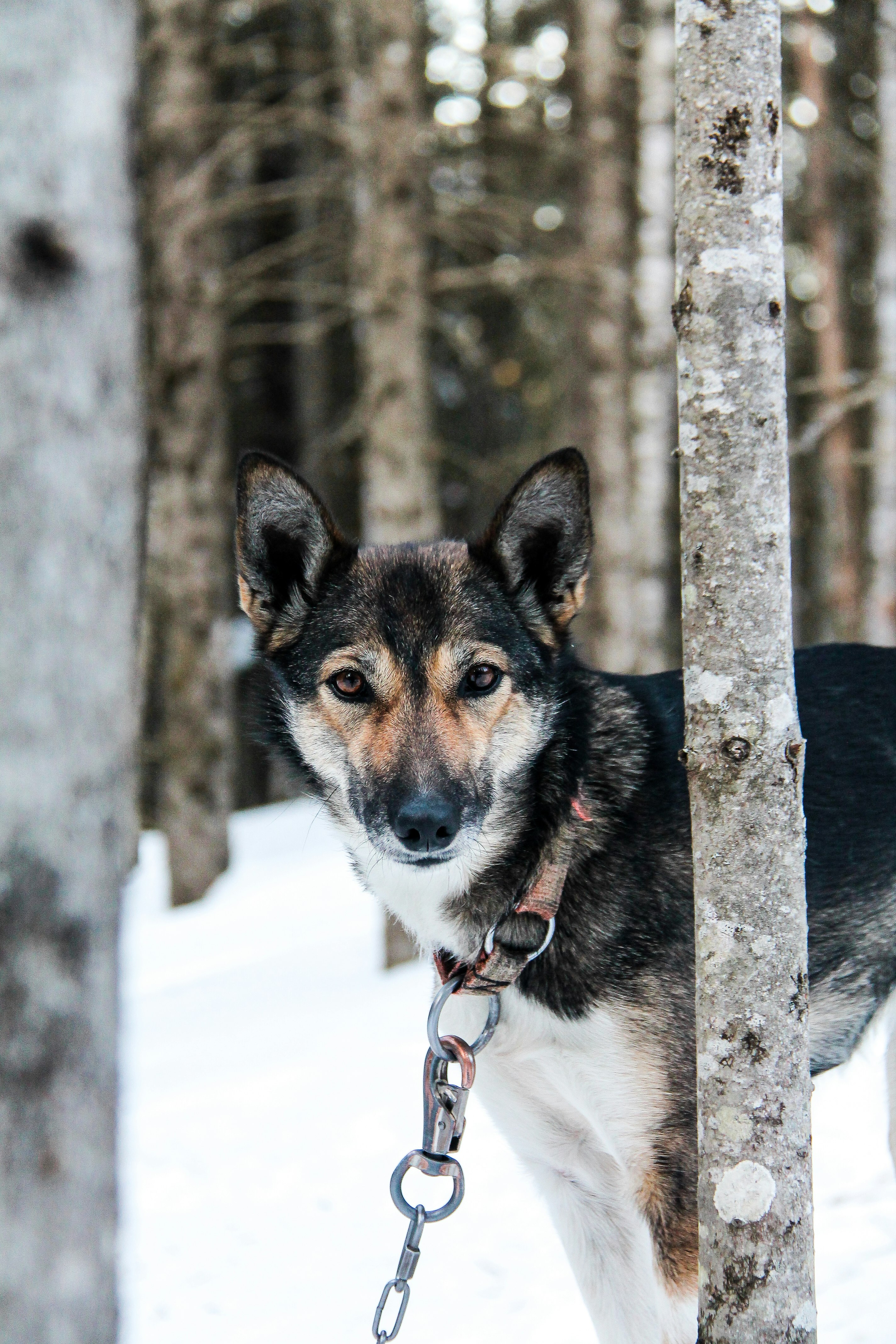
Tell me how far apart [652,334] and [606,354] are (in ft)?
1.93

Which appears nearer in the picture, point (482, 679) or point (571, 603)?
point (482, 679)

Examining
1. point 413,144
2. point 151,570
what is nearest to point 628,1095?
point 413,144

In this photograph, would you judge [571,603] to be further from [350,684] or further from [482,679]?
[350,684]

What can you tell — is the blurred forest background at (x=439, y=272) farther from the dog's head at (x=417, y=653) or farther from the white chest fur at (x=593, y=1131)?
the white chest fur at (x=593, y=1131)

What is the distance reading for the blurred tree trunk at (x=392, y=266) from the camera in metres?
7.01

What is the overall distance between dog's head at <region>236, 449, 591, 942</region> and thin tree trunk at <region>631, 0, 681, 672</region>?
20.5 feet

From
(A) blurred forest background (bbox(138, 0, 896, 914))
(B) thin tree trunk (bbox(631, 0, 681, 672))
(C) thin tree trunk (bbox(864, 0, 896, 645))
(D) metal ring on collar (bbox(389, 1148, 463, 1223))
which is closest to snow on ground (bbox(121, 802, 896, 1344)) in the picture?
(D) metal ring on collar (bbox(389, 1148, 463, 1223))

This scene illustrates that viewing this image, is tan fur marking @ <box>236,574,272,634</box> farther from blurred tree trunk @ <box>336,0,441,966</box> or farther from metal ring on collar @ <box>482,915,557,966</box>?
blurred tree trunk @ <box>336,0,441,966</box>

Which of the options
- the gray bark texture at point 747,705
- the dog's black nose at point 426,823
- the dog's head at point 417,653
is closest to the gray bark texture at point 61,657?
the gray bark texture at point 747,705

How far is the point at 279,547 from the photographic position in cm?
321

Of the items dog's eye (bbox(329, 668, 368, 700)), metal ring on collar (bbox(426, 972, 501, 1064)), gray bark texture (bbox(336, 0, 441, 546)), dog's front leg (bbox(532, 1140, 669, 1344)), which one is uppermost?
gray bark texture (bbox(336, 0, 441, 546))

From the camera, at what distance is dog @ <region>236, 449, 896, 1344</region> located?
8.77ft

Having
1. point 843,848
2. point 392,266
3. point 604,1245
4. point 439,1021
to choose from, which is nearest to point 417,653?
point 439,1021

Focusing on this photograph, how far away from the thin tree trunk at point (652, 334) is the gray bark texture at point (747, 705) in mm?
7185
